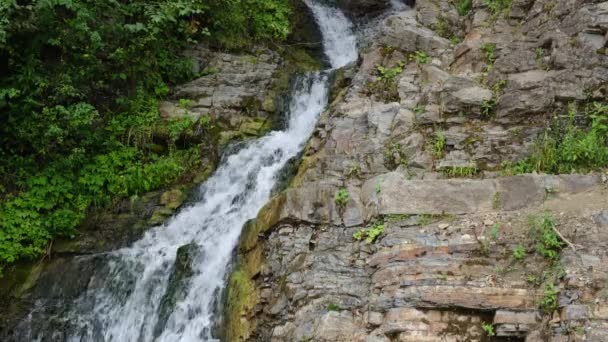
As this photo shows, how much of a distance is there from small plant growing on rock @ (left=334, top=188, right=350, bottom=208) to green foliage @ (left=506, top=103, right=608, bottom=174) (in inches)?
93.3

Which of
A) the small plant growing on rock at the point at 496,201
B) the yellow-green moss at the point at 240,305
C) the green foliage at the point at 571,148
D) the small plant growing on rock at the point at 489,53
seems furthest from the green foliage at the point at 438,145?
the yellow-green moss at the point at 240,305

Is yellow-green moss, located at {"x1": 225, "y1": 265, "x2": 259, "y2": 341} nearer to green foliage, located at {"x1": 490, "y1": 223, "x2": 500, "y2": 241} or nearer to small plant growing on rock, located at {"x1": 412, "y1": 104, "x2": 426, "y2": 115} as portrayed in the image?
green foliage, located at {"x1": 490, "y1": 223, "x2": 500, "y2": 241}

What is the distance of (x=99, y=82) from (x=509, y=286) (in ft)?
29.0

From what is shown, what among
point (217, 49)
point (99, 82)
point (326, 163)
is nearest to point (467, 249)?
point (326, 163)

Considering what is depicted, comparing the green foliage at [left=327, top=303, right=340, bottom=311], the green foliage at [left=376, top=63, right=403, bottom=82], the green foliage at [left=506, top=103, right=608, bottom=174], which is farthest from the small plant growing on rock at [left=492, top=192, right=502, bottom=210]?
the green foliage at [left=376, top=63, right=403, bottom=82]

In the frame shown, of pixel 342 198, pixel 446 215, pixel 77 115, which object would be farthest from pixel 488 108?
pixel 77 115

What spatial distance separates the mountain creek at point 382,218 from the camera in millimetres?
5664

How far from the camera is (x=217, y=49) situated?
13023 millimetres

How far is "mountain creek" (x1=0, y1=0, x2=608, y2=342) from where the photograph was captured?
5664 millimetres

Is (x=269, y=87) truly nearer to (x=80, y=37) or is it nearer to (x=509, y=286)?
(x=80, y=37)

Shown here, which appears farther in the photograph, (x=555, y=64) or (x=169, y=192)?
(x=169, y=192)

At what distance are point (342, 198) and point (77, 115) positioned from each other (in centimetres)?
554

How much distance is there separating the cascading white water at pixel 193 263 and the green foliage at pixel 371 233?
227 cm

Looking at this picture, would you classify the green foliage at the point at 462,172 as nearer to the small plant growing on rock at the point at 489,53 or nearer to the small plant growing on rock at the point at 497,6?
the small plant growing on rock at the point at 489,53
